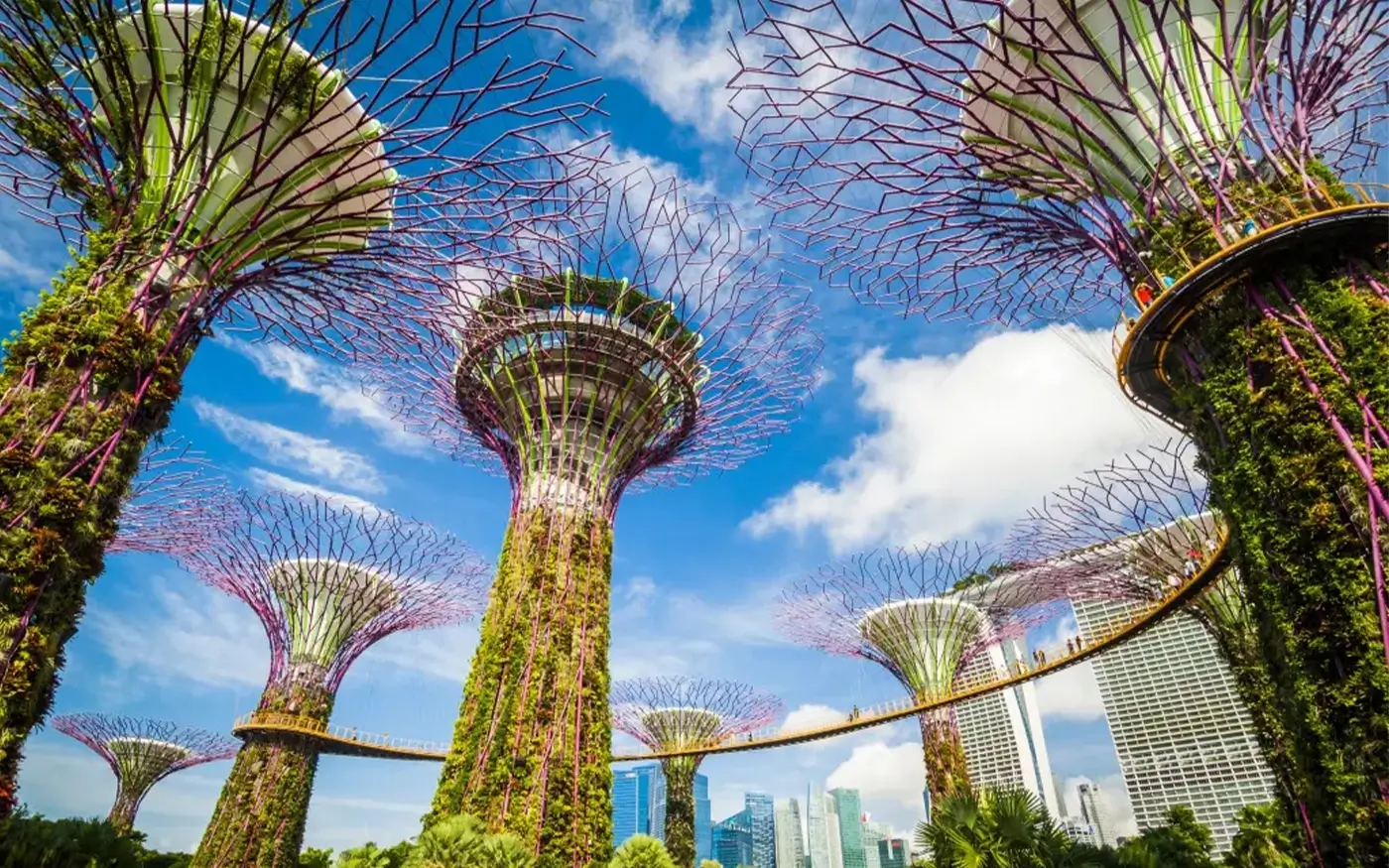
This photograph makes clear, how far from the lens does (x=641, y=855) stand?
11.9 m

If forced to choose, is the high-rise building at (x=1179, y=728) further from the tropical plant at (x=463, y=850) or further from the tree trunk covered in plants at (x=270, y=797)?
the tropical plant at (x=463, y=850)

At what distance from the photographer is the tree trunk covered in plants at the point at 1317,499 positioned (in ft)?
21.1

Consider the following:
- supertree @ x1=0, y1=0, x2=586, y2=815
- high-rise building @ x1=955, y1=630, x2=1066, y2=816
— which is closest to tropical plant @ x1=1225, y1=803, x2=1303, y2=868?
supertree @ x1=0, y1=0, x2=586, y2=815

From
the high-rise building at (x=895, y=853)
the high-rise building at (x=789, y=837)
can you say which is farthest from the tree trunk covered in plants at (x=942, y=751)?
the high-rise building at (x=789, y=837)

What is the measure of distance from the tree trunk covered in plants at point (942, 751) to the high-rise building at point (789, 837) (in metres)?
166

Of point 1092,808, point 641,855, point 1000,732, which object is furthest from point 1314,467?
point 1092,808

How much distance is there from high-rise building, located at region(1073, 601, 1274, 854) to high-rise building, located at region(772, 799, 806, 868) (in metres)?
131

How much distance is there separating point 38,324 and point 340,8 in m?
4.19

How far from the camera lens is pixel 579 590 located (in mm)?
14125

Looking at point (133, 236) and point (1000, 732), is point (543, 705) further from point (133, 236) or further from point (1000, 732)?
point (1000, 732)

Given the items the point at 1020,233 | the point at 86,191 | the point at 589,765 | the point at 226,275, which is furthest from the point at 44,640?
the point at 1020,233

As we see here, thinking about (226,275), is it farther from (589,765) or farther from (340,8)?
(589,765)

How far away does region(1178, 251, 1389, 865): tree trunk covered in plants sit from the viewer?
6441 millimetres

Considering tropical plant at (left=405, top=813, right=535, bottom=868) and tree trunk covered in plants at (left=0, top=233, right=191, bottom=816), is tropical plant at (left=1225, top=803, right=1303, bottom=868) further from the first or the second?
tree trunk covered in plants at (left=0, top=233, right=191, bottom=816)
